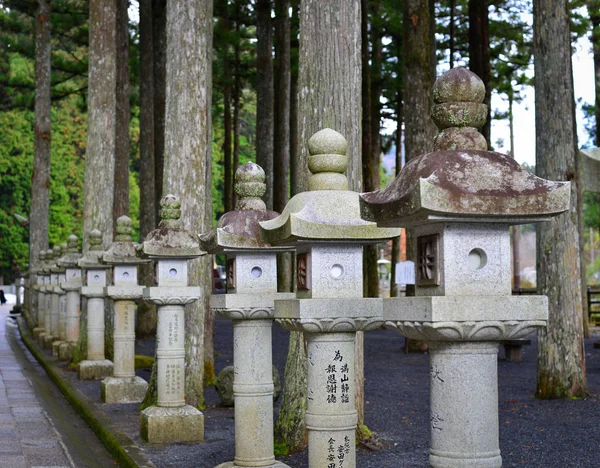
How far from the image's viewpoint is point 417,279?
456cm

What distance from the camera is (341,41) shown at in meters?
8.68

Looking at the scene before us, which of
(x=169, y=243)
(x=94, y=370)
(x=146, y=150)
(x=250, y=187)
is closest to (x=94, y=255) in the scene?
(x=94, y=370)

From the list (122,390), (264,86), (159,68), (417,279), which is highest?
(159,68)

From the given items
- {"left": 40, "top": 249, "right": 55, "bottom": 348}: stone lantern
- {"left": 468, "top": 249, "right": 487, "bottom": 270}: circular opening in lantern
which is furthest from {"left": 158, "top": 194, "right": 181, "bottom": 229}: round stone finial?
{"left": 40, "top": 249, "right": 55, "bottom": 348}: stone lantern

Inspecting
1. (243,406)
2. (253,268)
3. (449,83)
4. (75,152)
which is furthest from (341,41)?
(75,152)

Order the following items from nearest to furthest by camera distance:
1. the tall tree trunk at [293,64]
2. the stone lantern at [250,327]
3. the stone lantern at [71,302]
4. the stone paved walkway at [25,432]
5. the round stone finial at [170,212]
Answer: the stone lantern at [250,327]
the stone paved walkway at [25,432]
the round stone finial at [170,212]
the stone lantern at [71,302]
the tall tree trunk at [293,64]

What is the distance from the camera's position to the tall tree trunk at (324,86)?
28.4 ft

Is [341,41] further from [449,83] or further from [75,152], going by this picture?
[75,152]

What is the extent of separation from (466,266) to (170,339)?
5.76m

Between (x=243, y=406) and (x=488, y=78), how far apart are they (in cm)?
1411

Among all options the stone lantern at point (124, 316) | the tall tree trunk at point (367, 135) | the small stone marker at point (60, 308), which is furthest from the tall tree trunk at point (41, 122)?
the stone lantern at point (124, 316)

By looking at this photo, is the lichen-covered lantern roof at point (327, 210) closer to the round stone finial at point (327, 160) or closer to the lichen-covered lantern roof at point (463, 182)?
the round stone finial at point (327, 160)

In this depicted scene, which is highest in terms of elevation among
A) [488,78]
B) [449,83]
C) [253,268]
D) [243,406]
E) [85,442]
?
[488,78]

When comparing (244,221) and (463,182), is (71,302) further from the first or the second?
(463,182)
